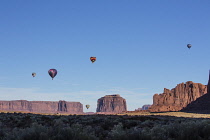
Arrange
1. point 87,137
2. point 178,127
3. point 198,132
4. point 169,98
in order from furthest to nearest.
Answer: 1. point 169,98
2. point 178,127
3. point 198,132
4. point 87,137

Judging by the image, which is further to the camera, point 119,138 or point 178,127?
point 178,127

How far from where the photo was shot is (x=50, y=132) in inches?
425

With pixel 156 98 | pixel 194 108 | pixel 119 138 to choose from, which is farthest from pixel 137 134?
pixel 156 98

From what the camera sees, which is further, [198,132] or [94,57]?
[94,57]

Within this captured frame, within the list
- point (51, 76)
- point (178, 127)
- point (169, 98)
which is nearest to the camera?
point (178, 127)

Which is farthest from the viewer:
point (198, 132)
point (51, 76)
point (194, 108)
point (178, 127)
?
point (194, 108)

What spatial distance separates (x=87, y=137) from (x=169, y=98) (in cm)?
19186

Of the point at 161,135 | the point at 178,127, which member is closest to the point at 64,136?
the point at 161,135

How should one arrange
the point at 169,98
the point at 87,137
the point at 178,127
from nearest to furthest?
the point at 87,137, the point at 178,127, the point at 169,98

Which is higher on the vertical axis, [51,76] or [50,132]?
[51,76]

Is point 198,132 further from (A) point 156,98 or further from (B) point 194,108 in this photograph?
(A) point 156,98

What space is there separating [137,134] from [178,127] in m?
2.29

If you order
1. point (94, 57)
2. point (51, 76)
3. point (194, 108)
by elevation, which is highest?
point (94, 57)

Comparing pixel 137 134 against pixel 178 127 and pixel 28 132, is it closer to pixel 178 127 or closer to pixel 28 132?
pixel 178 127
